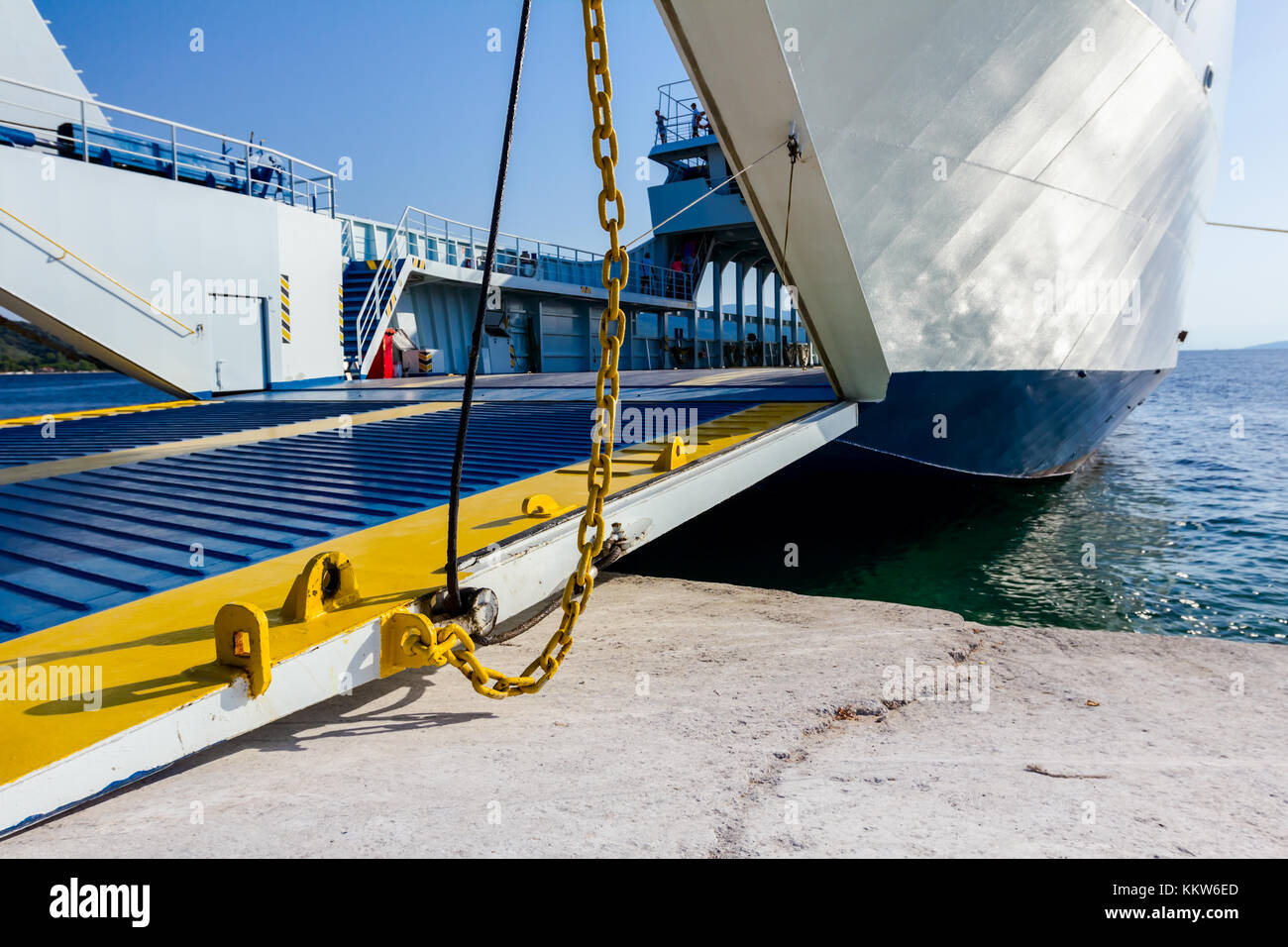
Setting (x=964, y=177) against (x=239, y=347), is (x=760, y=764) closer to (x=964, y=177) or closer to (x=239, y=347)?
(x=964, y=177)

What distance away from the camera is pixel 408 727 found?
9.43 ft

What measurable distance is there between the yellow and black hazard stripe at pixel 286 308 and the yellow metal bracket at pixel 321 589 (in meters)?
11.0

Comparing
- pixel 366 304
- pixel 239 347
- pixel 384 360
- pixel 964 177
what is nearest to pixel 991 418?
pixel 964 177

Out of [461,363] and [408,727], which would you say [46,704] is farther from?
[461,363]

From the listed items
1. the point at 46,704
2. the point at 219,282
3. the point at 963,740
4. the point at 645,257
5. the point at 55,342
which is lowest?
the point at 963,740

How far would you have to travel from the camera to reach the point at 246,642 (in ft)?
6.74

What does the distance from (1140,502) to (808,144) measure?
8.26 meters

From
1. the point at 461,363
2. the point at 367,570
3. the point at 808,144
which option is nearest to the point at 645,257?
the point at 461,363

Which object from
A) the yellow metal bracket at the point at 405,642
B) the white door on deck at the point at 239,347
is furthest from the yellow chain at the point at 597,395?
the white door on deck at the point at 239,347

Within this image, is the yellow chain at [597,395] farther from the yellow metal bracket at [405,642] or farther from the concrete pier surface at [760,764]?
the concrete pier surface at [760,764]

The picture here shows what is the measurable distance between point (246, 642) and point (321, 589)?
0.39 metres

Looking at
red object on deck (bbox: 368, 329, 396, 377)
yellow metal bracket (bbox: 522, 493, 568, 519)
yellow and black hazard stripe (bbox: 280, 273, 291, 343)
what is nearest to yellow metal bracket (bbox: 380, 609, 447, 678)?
yellow metal bracket (bbox: 522, 493, 568, 519)

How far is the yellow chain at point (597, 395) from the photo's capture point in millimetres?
2064

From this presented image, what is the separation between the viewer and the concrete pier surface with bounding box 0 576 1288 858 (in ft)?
6.83
